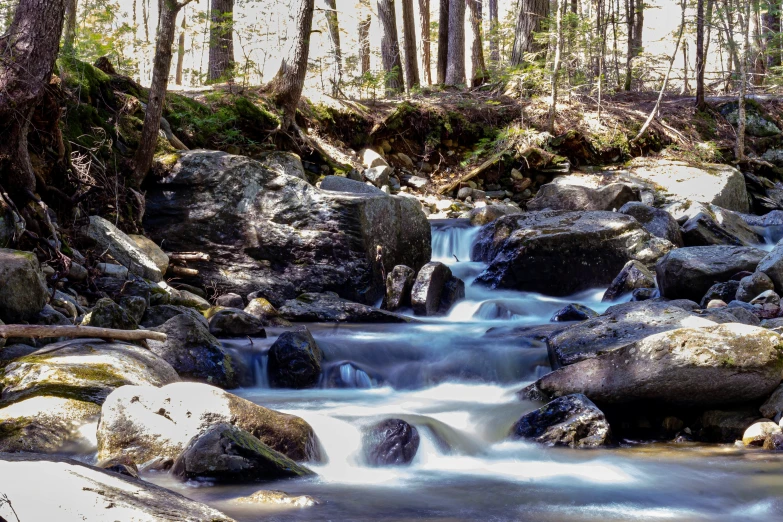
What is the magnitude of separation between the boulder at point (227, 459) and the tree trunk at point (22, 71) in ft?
14.3

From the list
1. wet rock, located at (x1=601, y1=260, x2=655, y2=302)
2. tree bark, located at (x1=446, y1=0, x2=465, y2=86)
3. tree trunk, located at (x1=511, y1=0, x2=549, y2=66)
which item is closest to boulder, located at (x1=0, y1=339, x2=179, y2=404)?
wet rock, located at (x1=601, y1=260, x2=655, y2=302)

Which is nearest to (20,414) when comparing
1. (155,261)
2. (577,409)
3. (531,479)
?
(531,479)

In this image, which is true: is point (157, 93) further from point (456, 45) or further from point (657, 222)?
point (456, 45)

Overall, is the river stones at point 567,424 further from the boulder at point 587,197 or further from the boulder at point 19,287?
the boulder at point 587,197

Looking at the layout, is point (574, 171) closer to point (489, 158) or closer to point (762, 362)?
point (489, 158)

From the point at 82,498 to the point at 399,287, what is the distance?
705cm

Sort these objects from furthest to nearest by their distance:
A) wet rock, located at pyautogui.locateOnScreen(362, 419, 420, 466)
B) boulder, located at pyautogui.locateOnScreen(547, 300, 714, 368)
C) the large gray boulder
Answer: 1. the large gray boulder
2. boulder, located at pyautogui.locateOnScreen(547, 300, 714, 368)
3. wet rock, located at pyautogui.locateOnScreen(362, 419, 420, 466)

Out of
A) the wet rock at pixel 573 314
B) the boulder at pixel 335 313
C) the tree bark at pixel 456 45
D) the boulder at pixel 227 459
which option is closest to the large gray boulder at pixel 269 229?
the boulder at pixel 335 313

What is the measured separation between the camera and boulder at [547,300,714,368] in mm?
5777

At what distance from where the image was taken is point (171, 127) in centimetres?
1128

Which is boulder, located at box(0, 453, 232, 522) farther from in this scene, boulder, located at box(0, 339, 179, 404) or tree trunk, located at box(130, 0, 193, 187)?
tree trunk, located at box(130, 0, 193, 187)

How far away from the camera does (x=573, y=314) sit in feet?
27.4

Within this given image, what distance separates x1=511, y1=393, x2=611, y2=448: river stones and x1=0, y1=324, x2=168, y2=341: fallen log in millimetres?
2959

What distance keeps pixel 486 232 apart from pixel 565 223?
4.55 feet
